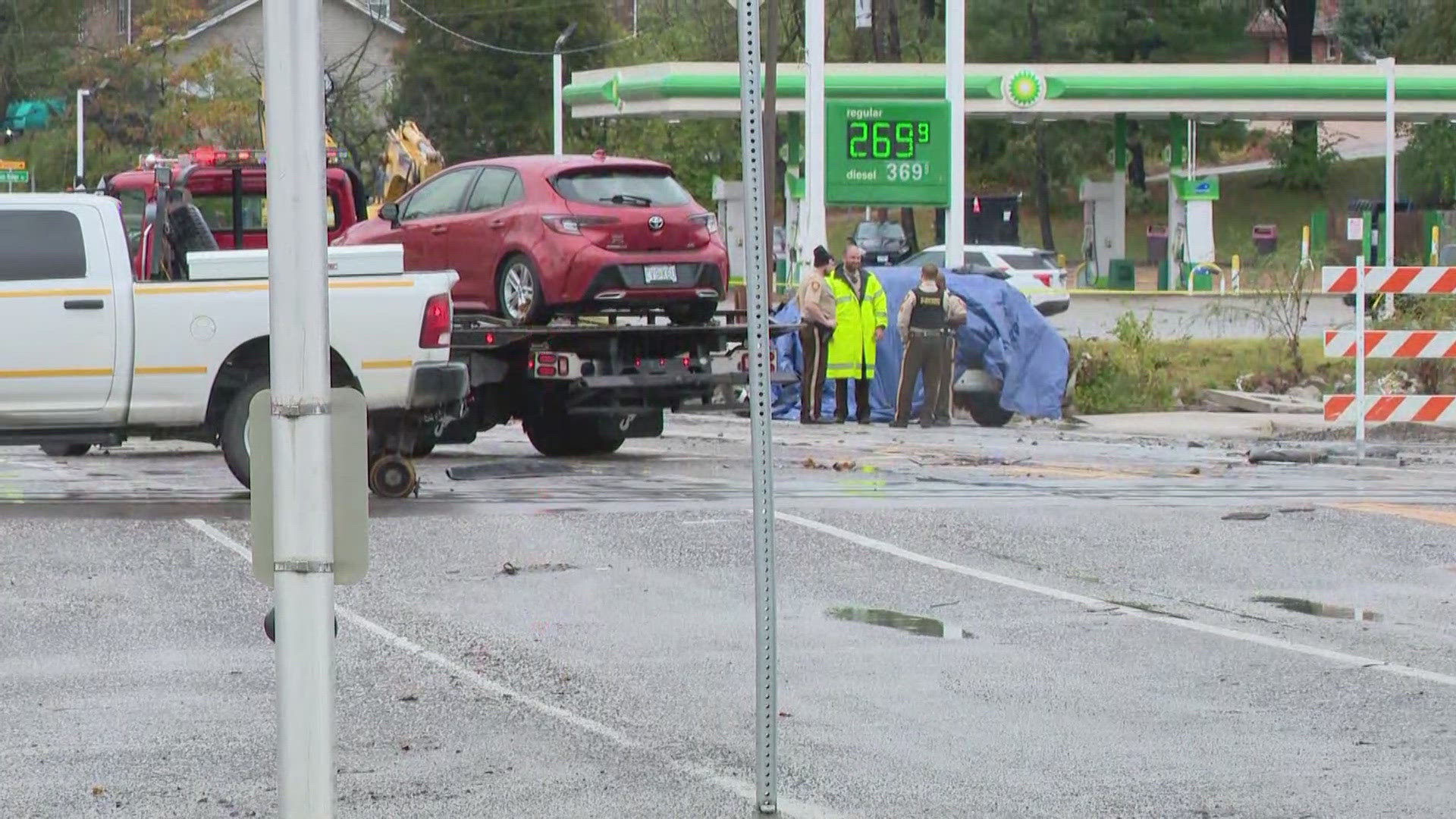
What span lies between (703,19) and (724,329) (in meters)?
54.9

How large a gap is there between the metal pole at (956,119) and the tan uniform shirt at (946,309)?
5.23 meters

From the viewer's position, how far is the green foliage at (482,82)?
247 ft

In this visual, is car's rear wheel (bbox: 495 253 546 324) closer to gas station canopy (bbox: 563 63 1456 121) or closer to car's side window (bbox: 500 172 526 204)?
car's side window (bbox: 500 172 526 204)

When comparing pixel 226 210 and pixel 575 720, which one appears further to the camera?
pixel 226 210

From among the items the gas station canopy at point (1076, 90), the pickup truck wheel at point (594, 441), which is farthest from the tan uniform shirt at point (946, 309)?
the gas station canopy at point (1076, 90)

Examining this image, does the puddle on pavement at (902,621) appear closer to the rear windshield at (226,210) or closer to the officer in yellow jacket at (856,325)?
the rear windshield at (226,210)

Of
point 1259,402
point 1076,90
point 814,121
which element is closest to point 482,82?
point 1076,90

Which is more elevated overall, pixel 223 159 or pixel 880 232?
pixel 880 232

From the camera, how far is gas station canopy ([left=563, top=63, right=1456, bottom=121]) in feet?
148

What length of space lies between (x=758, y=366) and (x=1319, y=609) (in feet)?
18.9

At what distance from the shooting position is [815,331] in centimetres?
2169

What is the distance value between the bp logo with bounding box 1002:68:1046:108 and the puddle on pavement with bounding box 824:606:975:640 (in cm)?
3787

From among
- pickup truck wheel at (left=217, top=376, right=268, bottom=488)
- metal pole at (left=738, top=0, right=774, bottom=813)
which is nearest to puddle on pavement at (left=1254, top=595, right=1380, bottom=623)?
metal pole at (left=738, top=0, right=774, bottom=813)

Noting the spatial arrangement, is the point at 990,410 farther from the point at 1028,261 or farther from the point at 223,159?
the point at 1028,261
